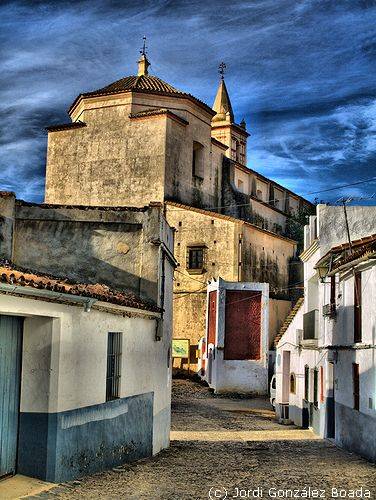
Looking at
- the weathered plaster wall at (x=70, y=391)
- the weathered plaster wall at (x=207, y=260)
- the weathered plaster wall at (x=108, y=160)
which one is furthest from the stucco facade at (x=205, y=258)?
the weathered plaster wall at (x=70, y=391)

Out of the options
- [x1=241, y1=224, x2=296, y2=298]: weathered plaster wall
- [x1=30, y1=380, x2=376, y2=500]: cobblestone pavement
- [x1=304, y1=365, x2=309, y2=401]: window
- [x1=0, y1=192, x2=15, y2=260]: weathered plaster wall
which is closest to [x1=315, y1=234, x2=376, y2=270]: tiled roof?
[x1=30, y1=380, x2=376, y2=500]: cobblestone pavement

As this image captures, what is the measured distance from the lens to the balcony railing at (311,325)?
20453 mm

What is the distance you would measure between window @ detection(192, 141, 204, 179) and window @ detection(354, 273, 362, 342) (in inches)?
1066

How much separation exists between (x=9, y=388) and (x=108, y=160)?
1273 inches

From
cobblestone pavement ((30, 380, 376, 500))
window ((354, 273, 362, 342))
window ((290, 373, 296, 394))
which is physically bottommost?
cobblestone pavement ((30, 380, 376, 500))

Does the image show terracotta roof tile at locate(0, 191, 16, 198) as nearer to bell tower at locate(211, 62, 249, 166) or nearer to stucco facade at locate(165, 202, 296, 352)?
stucco facade at locate(165, 202, 296, 352)

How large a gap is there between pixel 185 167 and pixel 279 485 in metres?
31.2

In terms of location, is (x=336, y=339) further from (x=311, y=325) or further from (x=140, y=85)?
(x=140, y=85)

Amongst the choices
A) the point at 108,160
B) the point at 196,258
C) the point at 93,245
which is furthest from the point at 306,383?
the point at 108,160

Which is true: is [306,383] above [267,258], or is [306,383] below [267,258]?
below

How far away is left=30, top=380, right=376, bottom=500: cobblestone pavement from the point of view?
974 centimetres

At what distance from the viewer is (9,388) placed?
8969 millimetres

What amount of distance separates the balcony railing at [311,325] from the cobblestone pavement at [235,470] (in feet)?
10.2

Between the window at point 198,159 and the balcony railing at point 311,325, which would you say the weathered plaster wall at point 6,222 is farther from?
the window at point 198,159
